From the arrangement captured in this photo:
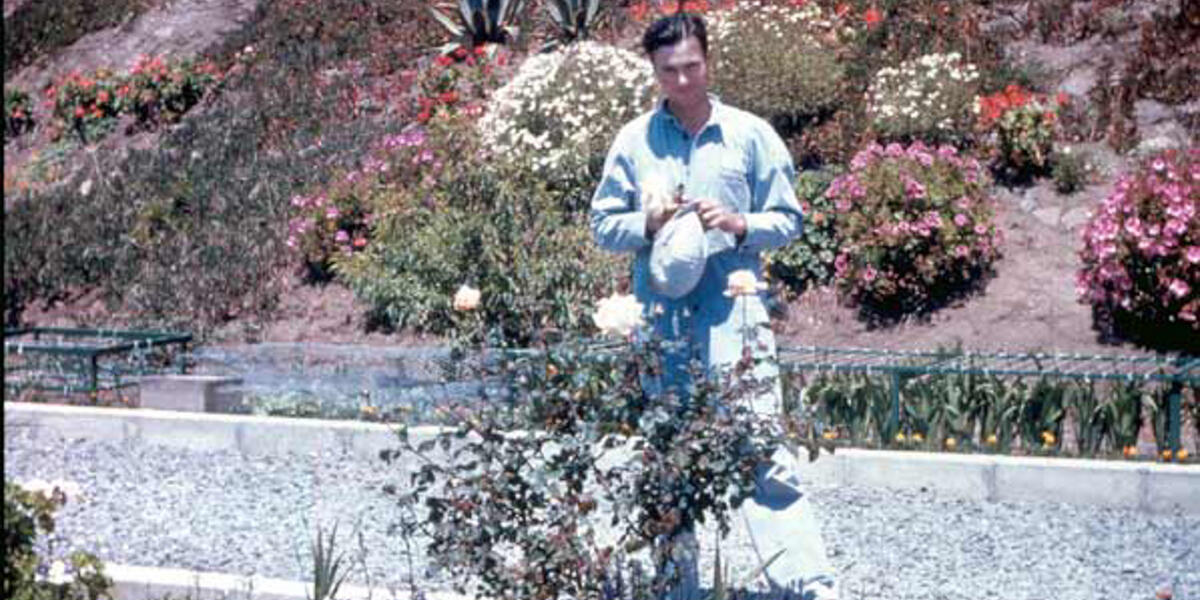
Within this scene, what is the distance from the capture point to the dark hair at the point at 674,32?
3785mm

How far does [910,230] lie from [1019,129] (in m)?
1.68

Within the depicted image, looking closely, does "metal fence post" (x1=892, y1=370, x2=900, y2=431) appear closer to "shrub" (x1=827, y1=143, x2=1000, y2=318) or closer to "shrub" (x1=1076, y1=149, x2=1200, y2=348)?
"shrub" (x1=1076, y1=149, x2=1200, y2=348)

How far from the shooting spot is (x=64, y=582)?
3.51 meters

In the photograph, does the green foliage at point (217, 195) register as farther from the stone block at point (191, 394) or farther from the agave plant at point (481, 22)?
the stone block at point (191, 394)

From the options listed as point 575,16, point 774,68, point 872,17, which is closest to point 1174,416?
point 774,68

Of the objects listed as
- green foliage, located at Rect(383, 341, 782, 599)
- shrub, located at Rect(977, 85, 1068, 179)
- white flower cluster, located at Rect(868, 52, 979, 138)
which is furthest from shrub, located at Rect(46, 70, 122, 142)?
green foliage, located at Rect(383, 341, 782, 599)

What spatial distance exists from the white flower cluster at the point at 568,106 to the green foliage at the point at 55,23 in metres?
10.5

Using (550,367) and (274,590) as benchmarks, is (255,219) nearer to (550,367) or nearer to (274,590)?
(274,590)

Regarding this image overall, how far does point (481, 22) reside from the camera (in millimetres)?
15242

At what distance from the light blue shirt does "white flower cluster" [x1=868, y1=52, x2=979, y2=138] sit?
750 centimetres

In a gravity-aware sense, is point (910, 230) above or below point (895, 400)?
above

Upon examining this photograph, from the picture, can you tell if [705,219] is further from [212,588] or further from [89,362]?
[89,362]

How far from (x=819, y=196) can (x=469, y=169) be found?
7.80 ft

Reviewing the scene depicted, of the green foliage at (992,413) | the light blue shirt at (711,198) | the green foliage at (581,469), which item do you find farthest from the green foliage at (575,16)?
the green foliage at (581,469)
